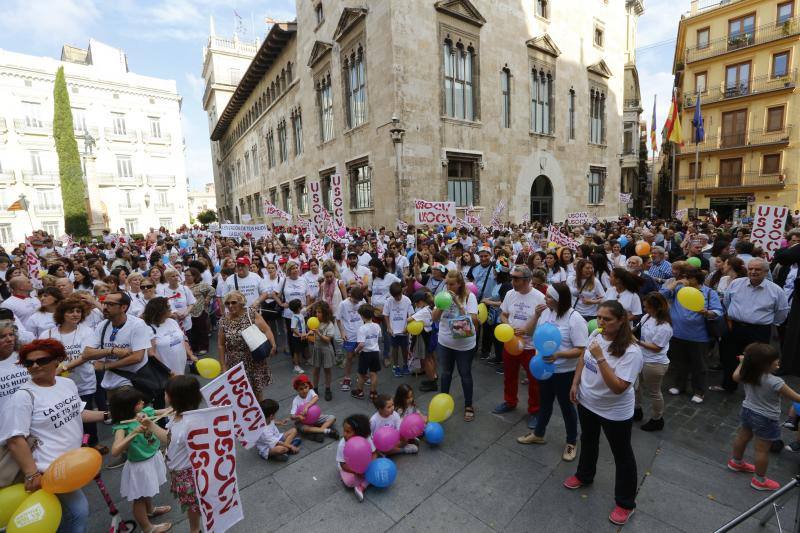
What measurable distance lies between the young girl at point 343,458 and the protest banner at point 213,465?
3.36 ft

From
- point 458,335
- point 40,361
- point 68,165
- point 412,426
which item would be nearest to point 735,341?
point 458,335

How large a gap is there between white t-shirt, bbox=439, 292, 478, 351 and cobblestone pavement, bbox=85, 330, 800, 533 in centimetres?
99

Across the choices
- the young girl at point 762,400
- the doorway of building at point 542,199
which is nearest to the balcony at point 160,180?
the doorway of building at point 542,199

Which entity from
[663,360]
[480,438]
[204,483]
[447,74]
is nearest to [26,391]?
[204,483]

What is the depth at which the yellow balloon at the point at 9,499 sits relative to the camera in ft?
7.74

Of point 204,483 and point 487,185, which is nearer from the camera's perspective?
point 204,483

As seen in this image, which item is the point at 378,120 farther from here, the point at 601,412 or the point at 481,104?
the point at 601,412

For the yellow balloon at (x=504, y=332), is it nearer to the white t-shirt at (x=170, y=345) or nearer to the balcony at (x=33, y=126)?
the white t-shirt at (x=170, y=345)

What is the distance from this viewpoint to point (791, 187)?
26672 mm

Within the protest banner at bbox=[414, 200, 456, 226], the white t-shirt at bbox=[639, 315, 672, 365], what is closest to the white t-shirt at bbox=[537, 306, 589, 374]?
the white t-shirt at bbox=[639, 315, 672, 365]

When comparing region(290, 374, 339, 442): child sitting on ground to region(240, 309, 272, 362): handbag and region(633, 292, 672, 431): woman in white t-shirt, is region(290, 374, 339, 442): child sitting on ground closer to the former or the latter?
region(240, 309, 272, 362): handbag

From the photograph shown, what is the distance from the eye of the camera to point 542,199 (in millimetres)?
22250

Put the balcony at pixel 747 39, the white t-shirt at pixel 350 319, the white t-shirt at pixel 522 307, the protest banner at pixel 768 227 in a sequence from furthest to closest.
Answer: the balcony at pixel 747 39, the protest banner at pixel 768 227, the white t-shirt at pixel 350 319, the white t-shirt at pixel 522 307

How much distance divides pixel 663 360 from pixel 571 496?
1.94m
